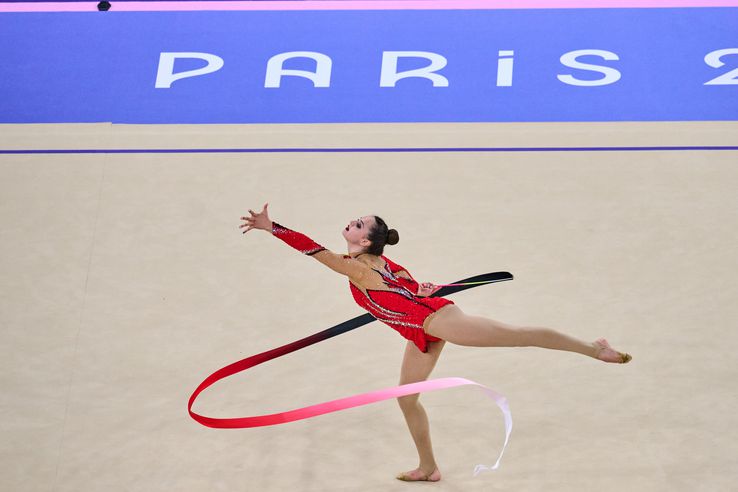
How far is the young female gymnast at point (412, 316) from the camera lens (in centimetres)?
377

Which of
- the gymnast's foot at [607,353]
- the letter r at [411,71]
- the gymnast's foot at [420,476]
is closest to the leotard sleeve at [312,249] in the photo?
the gymnast's foot at [420,476]

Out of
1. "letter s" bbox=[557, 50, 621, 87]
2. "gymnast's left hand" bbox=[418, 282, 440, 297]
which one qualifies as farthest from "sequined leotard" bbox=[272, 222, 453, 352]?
"letter s" bbox=[557, 50, 621, 87]

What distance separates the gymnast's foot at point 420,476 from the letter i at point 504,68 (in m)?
3.12

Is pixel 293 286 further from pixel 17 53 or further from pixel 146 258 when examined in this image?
pixel 17 53

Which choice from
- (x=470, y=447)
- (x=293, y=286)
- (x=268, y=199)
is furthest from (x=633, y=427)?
(x=268, y=199)

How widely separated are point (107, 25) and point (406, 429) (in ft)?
13.2

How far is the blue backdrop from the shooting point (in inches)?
250

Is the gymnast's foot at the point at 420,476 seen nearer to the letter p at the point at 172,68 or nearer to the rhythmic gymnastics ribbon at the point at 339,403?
the rhythmic gymnastics ribbon at the point at 339,403

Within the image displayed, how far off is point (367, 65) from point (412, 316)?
319 cm

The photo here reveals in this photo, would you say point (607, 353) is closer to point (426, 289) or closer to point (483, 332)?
point (483, 332)

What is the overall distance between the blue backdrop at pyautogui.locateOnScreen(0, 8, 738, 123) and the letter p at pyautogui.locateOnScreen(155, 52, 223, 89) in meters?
0.04

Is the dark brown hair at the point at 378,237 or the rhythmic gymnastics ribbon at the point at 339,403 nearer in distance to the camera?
the rhythmic gymnastics ribbon at the point at 339,403

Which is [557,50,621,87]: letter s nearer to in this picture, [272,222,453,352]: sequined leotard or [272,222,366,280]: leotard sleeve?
[272,222,453,352]: sequined leotard

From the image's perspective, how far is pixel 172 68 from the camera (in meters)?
6.72
